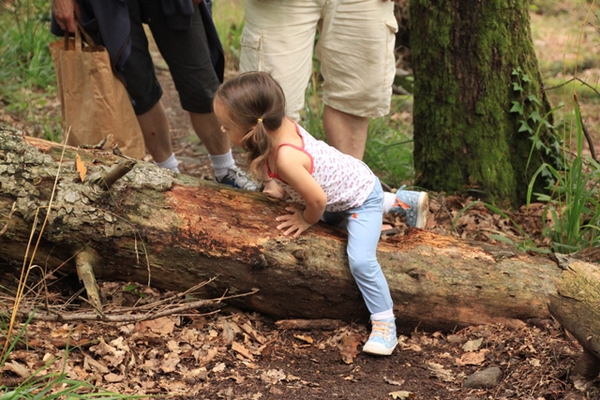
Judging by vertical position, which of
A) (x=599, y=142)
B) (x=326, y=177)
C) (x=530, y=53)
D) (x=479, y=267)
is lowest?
(x=599, y=142)

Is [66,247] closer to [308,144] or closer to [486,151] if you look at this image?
[308,144]

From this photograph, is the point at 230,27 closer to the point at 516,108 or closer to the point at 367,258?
the point at 516,108

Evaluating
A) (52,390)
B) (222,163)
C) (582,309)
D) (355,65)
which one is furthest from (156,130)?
(582,309)

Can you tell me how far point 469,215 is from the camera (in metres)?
4.29

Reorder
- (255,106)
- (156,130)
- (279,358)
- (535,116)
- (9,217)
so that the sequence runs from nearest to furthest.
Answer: (9,217) < (255,106) < (279,358) < (156,130) < (535,116)

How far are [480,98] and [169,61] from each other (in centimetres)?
202

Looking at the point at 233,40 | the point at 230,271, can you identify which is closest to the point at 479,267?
the point at 230,271

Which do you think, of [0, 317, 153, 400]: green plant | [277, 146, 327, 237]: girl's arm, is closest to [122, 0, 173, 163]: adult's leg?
[277, 146, 327, 237]: girl's arm

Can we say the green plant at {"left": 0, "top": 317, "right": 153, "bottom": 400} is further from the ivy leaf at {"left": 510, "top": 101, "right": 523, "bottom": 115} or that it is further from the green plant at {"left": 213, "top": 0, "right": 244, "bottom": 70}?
the green plant at {"left": 213, "top": 0, "right": 244, "bottom": 70}

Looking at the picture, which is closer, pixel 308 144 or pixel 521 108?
pixel 308 144

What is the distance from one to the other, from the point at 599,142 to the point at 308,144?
500 centimetres

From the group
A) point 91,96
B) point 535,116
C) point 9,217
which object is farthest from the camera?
point 535,116

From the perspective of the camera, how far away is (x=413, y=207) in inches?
136

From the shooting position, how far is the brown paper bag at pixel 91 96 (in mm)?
3492
